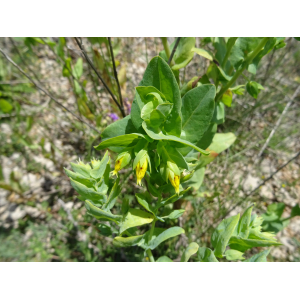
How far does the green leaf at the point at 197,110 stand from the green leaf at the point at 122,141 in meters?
0.24

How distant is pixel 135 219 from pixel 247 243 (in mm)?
558

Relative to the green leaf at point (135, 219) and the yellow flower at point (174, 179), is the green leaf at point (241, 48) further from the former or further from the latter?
the green leaf at point (135, 219)

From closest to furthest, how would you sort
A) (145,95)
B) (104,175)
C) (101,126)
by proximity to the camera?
(145,95) < (104,175) < (101,126)

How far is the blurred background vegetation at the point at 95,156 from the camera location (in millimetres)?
2119

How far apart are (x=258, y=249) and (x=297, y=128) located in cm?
162

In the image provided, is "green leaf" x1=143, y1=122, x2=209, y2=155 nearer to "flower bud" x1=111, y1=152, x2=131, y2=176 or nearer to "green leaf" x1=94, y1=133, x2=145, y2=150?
"green leaf" x1=94, y1=133, x2=145, y2=150

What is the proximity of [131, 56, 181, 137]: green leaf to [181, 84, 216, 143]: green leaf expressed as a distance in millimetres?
103

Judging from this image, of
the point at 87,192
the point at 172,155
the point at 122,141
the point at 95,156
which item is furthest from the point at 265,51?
the point at 95,156

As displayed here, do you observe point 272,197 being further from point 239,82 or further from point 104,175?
point 104,175

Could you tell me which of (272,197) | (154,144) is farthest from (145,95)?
(272,197)

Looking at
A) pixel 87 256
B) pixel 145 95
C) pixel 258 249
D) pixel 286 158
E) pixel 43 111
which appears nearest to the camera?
pixel 145 95

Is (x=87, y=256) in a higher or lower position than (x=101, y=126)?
lower

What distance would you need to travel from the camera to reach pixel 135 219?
1.17 metres

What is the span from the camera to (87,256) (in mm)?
1935
